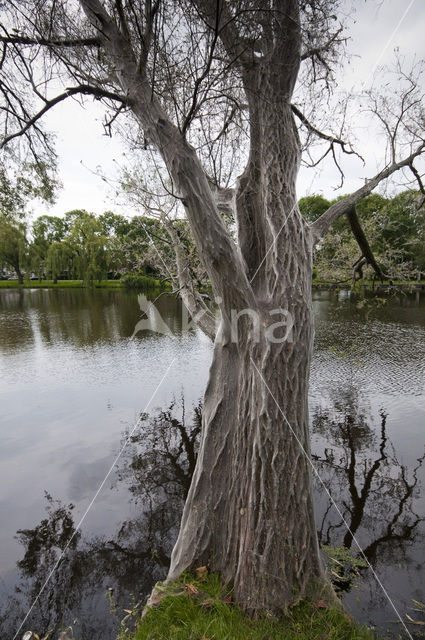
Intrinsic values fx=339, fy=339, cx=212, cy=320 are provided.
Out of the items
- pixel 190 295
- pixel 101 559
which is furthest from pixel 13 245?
pixel 101 559

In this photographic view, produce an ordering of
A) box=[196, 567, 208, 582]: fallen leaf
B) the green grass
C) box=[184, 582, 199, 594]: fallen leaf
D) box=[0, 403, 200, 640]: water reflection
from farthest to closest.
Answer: box=[0, 403, 200, 640]: water reflection → box=[196, 567, 208, 582]: fallen leaf → box=[184, 582, 199, 594]: fallen leaf → the green grass

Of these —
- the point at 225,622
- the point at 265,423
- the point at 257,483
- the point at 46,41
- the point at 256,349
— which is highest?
the point at 46,41

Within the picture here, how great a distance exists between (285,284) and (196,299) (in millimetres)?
3051

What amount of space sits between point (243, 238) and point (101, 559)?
19.2 feet

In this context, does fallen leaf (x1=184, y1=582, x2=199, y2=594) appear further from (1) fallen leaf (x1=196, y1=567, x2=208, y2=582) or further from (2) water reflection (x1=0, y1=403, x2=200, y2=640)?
(2) water reflection (x1=0, y1=403, x2=200, y2=640)

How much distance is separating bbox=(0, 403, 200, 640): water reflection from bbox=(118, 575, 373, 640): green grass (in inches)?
64.8

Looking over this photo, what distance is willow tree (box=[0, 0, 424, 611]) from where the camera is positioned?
2994 millimetres

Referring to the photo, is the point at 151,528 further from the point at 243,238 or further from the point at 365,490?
the point at 243,238

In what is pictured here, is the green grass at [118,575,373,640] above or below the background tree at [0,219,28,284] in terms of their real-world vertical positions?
below

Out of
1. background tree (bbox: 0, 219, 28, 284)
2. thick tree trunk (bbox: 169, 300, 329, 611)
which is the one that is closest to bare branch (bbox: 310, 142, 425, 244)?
thick tree trunk (bbox: 169, 300, 329, 611)

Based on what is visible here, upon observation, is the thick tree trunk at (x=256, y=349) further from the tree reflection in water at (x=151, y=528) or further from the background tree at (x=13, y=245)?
the background tree at (x=13, y=245)

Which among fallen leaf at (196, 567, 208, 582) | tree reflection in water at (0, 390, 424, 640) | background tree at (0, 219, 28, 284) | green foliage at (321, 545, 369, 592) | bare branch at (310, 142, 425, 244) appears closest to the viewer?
fallen leaf at (196, 567, 208, 582)

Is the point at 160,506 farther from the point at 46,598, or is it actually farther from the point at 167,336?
the point at 167,336

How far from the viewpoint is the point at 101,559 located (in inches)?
229
